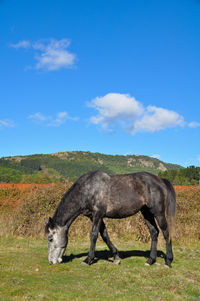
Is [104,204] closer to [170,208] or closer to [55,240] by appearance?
[55,240]

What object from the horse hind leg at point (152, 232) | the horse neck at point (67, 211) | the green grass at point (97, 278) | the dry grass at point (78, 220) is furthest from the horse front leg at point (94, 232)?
the dry grass at point (78, 220)

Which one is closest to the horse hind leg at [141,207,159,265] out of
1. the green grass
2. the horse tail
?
the green grass

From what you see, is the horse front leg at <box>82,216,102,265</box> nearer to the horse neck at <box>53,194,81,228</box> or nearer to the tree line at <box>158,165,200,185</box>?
the horse neck at <box>53,194,81,228</box>

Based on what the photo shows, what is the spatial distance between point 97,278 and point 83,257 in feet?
7.66

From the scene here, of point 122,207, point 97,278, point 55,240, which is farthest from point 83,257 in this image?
point 122,207

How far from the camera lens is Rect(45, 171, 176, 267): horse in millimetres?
8016

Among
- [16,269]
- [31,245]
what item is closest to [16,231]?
[31,245]

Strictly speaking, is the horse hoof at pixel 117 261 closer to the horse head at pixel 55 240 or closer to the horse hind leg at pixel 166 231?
the horse hind leg at pixel 166 231

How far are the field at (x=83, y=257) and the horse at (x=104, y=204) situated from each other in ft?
2.20

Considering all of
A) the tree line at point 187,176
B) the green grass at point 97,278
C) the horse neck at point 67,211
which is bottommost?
the green grass at point 97,278

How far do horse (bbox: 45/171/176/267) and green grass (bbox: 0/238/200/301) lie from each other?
534mm

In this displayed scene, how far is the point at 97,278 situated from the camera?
6836 mm

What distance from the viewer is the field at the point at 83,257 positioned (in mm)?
5855

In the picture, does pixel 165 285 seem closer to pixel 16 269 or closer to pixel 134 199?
pixel 134 199
